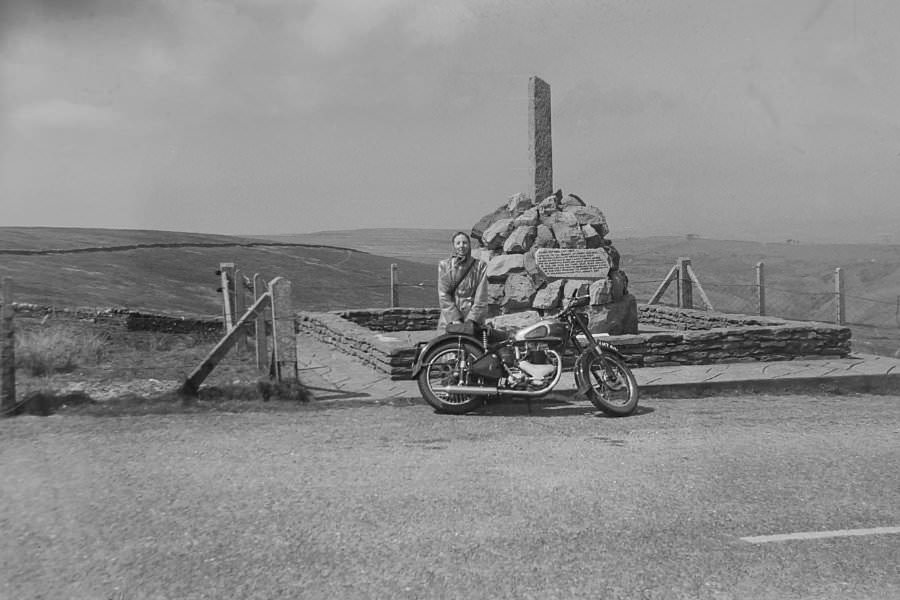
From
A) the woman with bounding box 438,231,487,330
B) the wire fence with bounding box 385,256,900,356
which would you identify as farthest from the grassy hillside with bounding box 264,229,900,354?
the woman with bounding box 438,231,487,330

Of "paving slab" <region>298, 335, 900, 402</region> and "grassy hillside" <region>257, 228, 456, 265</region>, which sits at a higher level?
"grassy hillside" <region>257, 228, 456, 265</region>

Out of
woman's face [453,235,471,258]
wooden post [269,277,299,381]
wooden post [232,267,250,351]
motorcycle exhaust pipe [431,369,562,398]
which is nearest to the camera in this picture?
motorcycle exhaust pipe [431,369,562,398]

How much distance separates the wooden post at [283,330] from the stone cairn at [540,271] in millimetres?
4739

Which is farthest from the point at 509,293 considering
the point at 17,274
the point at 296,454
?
the point at 17,274

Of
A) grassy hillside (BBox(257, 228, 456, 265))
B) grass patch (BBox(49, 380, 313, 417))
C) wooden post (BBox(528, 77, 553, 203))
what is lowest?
grass patch (BBox(49, 380, 313, 417))

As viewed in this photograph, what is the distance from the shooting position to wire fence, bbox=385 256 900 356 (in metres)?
19.3

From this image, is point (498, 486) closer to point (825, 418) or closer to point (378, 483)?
point (378, 483)

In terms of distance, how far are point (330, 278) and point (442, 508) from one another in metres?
42.1

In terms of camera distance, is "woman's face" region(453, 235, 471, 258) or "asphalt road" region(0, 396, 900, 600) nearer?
"asphalt road" region(0, 396, 900, 600)

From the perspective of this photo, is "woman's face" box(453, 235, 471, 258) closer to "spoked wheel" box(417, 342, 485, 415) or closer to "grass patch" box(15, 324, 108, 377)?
"spoked wheel" box(417, 342, 485, 415)

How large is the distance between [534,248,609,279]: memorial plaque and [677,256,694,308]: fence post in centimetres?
633

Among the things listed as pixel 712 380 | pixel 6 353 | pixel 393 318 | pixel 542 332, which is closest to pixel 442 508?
pixel 542 332

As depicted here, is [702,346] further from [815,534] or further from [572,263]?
[815,534]

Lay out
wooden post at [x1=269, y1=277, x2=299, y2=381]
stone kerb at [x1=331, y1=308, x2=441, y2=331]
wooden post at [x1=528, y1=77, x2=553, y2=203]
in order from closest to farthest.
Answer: wooden post at [x1=269, y1=277, x2=299, y2=381] < wooden post at [x1=528, y1=77, x2=553, y2=203] < stone kerb at [x1=331, y1=308, x2=441, y2=331]
